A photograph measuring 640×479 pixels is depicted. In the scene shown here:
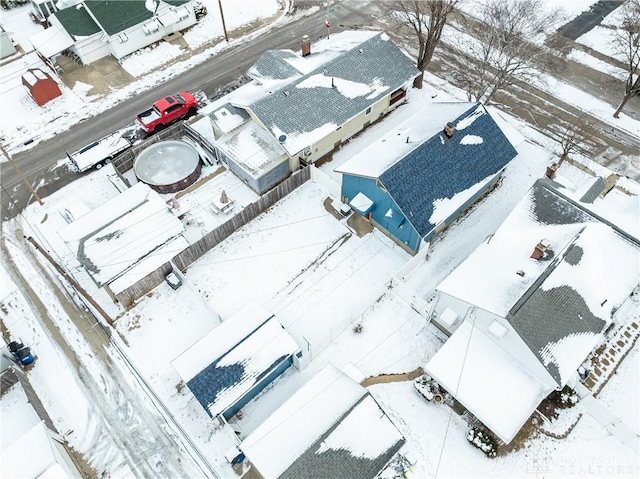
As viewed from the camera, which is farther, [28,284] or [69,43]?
[69,43]

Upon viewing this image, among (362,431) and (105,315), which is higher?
(105,315)

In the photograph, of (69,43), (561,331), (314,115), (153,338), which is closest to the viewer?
(561,331)

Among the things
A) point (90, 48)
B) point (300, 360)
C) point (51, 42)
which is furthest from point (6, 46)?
point (300, 360)

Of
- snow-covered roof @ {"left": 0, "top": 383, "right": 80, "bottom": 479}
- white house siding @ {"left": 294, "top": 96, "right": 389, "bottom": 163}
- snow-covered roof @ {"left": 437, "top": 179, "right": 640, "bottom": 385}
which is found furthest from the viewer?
white house siding @ {"left": 294, "top": 96, "right": 389, "bottom": 163}

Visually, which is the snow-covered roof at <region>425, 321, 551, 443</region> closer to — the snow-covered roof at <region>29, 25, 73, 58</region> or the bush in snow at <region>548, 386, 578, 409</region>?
the bush in snow at <region>548, 386, 578, 409</region>

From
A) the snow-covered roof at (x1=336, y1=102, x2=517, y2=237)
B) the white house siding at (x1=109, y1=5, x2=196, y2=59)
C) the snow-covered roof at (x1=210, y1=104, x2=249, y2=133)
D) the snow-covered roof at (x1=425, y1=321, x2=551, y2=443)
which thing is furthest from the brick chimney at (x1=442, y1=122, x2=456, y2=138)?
the white house siding at (x1=109, y1=5, x2=196, y2=59)

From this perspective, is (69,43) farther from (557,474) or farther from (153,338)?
(557,474)

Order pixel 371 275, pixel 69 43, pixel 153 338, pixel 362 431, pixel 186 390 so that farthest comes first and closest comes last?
pixel 69 43 → pixel 371 275 → pixel 153 338 → pixel 186 390 → pixel 362 431

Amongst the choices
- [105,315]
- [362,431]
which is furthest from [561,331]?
[105,315]
